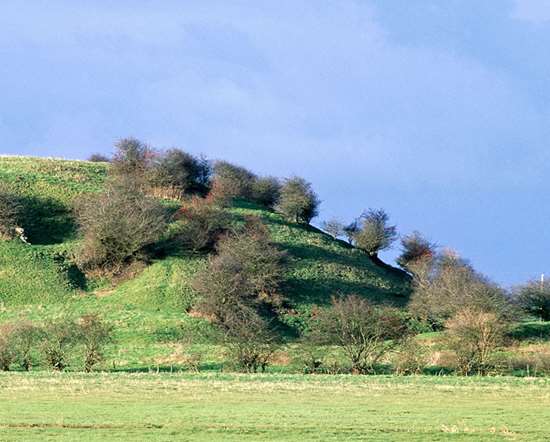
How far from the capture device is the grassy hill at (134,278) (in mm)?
69975

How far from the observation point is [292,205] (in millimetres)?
102562

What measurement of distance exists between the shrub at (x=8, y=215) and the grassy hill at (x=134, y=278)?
1.59 metres

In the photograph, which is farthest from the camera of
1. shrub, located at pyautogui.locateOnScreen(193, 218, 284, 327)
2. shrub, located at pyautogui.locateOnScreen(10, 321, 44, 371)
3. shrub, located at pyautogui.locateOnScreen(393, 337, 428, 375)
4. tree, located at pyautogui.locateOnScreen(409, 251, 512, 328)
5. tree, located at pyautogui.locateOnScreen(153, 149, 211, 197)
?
tree, located at pyautogui.locateOnScreen(153, 149, 211, 197)

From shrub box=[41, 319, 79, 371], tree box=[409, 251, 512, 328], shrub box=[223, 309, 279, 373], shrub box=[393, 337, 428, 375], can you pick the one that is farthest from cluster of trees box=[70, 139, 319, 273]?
shrub box=[393, 337, 428, 375]

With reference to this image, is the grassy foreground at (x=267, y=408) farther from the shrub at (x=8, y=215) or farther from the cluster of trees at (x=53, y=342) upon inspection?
the shrub at (x=8, y=215)

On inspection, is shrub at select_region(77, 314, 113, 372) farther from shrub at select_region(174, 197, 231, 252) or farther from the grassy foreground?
shrub at select_region(174, 197, 231, 252)

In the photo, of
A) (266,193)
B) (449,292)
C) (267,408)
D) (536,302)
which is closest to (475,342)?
(449,292)

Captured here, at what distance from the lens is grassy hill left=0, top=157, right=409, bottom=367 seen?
6998 centimetres

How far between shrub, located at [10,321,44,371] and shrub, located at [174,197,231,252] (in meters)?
30.3

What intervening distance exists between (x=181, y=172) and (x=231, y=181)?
855cm

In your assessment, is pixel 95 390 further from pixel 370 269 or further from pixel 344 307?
pixel 370 269

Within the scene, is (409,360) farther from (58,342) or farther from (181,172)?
(181,172)

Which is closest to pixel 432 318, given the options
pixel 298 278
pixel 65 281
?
pixel 298 278

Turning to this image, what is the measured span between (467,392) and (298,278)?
1638 inches
